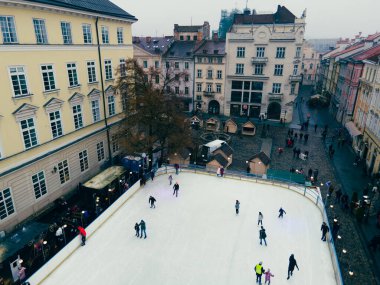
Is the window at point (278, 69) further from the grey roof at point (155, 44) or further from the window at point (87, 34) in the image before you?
the window at point (87, 34)

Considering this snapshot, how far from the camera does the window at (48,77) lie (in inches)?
859

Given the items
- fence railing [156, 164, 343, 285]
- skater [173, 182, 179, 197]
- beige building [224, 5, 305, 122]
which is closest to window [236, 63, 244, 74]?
beige building [224, 5, 305, 122]

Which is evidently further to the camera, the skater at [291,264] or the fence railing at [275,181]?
the fence railing at [275,181]

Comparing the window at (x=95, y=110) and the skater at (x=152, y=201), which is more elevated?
the window at (x=95, y=110)

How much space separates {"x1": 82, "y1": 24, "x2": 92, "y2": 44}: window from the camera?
25766 millimetres

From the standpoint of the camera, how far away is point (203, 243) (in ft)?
61.1

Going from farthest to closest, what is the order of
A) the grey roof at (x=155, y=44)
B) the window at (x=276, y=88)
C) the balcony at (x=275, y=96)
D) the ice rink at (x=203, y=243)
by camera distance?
the grey roof at (x=155, y=44) → the window at (x=276, y=88) → the balcony at (x=275, y=96) → the ice rink at (x=203, y=243)

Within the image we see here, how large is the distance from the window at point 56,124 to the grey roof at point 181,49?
36.5 m

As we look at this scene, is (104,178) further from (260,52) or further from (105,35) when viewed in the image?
(260,52)

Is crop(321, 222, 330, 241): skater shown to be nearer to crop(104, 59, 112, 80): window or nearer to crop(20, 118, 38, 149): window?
crop(20, 118, 38, 149): window

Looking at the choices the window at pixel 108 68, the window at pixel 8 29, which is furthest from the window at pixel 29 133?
the window at pixel 108 68

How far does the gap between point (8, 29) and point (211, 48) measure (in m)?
41.5

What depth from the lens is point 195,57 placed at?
54.3 m

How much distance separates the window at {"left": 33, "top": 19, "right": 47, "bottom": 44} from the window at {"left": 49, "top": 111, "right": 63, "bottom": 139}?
578 cm
